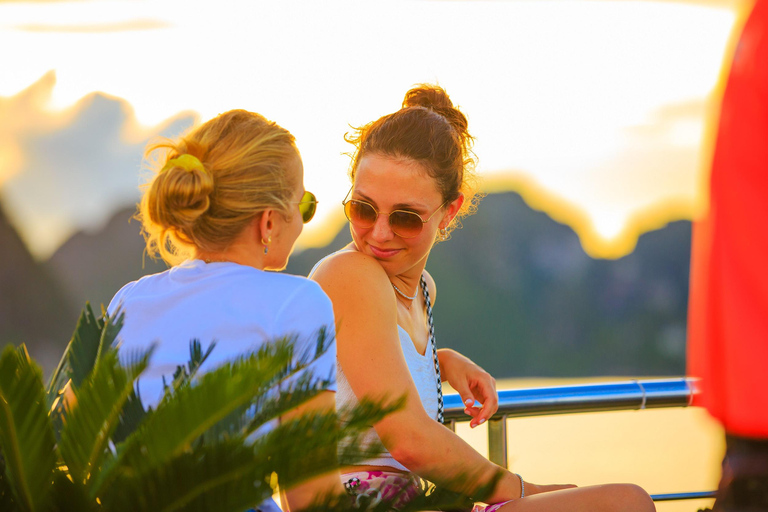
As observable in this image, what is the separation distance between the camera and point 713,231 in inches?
53.1

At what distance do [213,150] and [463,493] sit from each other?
1162mm

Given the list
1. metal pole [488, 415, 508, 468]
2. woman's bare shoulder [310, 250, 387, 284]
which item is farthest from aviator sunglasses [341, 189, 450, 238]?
metal pole [488, 415, 508, 468]

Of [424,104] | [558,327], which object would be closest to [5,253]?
[424,104]

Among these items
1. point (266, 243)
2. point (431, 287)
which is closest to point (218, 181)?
point (266, 243)

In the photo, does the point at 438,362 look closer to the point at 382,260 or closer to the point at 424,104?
the point at 382,260

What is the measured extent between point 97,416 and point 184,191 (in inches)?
28.7

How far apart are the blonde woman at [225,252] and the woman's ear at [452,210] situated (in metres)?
0.57

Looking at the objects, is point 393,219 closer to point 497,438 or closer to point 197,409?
point 497,438

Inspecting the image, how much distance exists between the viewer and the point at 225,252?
6.52 feet

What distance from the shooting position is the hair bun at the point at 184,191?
192 centimetres

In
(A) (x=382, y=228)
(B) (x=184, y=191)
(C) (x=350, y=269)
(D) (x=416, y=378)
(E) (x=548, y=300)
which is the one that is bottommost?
(E) (x=548, y=300)

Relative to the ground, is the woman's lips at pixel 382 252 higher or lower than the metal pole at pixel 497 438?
higher

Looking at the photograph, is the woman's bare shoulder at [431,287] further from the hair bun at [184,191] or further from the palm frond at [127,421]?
the palm frond at [127,421]

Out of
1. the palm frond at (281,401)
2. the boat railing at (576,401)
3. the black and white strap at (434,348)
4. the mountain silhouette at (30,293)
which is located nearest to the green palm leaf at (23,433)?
the palm frond at (281,401)
